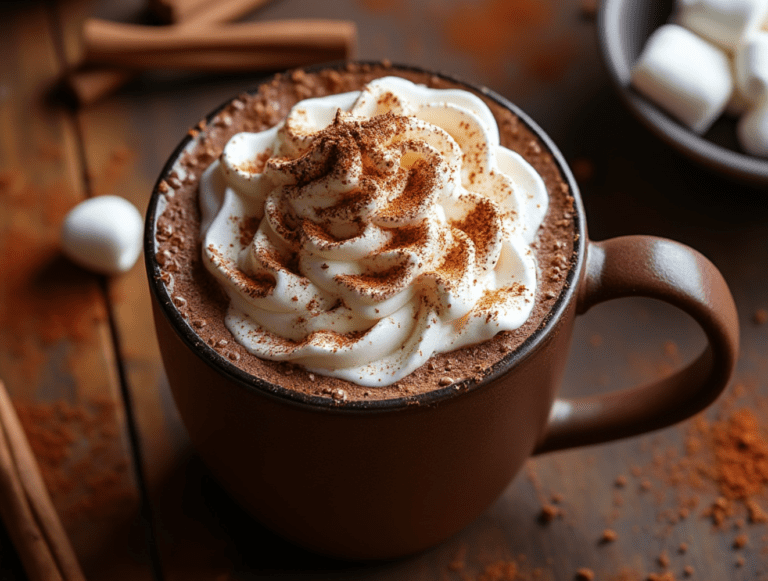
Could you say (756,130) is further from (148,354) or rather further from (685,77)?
(148,354)

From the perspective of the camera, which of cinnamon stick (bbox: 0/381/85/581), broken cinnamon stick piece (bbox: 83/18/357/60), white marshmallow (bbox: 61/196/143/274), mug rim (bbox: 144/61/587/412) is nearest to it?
mug rim (bbox: 144/61/587/412)

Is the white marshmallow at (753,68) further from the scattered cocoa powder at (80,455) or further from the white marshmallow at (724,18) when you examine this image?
the scattered cocoa powder at (80,455)

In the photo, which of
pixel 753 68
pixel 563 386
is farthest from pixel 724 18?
pixel 563 386

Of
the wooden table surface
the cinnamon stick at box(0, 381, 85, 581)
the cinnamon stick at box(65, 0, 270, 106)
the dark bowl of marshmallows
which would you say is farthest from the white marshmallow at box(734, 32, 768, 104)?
the cinnamon stick at box(0, 381, 85, 581)

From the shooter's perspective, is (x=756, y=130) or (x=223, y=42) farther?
(x=223, y=42)

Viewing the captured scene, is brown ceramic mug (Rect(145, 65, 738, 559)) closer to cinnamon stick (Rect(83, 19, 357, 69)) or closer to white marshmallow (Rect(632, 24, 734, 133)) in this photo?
white marshmallow (Rect(632, 24, 734, 133))

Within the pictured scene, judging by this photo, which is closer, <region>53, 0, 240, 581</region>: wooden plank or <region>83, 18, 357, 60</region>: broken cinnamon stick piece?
<region>53, 0, 240, 581</region>: wooden plank

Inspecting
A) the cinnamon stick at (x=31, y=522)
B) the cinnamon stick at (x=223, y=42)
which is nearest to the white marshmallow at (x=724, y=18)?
the cinnamon stick at (x=223, y=42)
